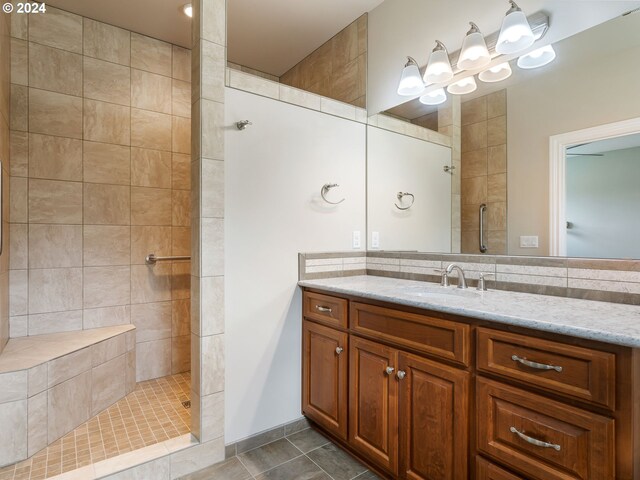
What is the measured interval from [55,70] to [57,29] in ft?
0.91

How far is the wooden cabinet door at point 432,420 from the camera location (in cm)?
123

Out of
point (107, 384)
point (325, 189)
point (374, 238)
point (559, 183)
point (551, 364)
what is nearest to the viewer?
point (551, 364)

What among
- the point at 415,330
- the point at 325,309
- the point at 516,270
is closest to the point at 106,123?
the point at 325,309

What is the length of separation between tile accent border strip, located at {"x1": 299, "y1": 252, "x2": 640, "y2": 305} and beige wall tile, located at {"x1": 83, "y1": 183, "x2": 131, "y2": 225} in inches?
59.3

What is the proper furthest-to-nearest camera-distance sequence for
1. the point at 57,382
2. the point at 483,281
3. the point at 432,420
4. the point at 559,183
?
1. the point at 57,382
2. the point at 483,281
3. the point at 559,183
4. the point at 432,420

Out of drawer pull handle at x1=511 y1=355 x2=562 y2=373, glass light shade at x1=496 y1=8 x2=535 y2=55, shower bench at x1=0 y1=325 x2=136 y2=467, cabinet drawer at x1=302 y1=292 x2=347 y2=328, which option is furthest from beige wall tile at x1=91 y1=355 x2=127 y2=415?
glass light shade at x1=496 y1=8 x2=535 y2=55

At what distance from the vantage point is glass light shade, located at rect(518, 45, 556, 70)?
1.57 m

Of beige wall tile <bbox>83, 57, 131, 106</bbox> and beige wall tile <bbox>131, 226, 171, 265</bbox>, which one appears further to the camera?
beige wall tile <bbox>131, 226, 171, 265</bbox>

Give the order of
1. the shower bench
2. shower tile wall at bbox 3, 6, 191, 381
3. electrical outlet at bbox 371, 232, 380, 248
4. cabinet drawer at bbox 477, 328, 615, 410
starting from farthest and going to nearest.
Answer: electrical outlet at bbox 371, 232, 380, 248, shower tile wall at bbox 3, 6, 191, 381, the shower bench, cabinet drawer at bbox 477, 328, 615, 410

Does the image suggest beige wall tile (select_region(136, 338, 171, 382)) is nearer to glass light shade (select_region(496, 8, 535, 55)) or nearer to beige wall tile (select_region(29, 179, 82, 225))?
beige wall tile (select_region(29, 179, 82, 225))

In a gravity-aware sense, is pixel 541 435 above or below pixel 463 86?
below

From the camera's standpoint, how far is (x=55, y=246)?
7.77 ft

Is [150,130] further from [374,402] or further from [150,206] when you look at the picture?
[374,402]

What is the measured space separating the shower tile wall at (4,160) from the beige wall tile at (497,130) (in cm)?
271
